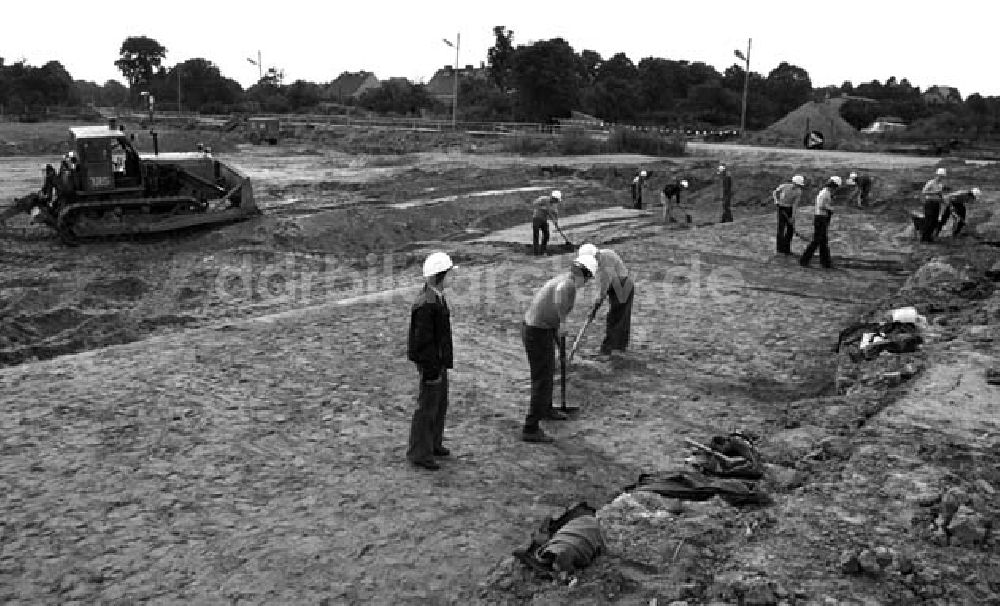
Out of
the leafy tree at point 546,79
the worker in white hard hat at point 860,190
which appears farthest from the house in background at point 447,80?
the worker in white hard hat at point 860,190

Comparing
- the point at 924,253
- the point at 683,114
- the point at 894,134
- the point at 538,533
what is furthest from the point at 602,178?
the point at 683,114

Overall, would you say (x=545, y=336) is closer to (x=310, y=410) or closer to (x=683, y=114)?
(x=310, y=410)

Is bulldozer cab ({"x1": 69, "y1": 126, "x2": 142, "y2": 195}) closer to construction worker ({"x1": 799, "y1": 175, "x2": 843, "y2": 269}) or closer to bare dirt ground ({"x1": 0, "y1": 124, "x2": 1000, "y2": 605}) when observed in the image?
bare dirt ground ({"x1": 0, "y1": 124, "x2": 1000, "y2": 605})

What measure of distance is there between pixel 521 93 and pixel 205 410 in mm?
50787

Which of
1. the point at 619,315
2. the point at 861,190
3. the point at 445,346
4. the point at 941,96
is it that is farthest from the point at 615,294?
the point at 941,96

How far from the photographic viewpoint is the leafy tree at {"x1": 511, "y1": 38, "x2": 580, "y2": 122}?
53.7 metres

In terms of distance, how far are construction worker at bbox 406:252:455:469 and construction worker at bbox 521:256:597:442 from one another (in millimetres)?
860

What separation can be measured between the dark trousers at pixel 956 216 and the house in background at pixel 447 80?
201 feet

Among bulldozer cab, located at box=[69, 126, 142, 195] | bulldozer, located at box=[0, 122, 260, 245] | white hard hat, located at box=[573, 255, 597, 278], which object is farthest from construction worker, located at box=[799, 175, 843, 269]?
bulldozer cab, located at box=[69, 126, 142, 195]

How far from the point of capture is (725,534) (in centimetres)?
489

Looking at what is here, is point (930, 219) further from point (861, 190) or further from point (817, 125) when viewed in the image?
point (817, 125)

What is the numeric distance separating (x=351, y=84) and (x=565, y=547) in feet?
346

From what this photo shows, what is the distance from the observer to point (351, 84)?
10438 centimetres

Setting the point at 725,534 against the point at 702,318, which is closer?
the point at 725,534
